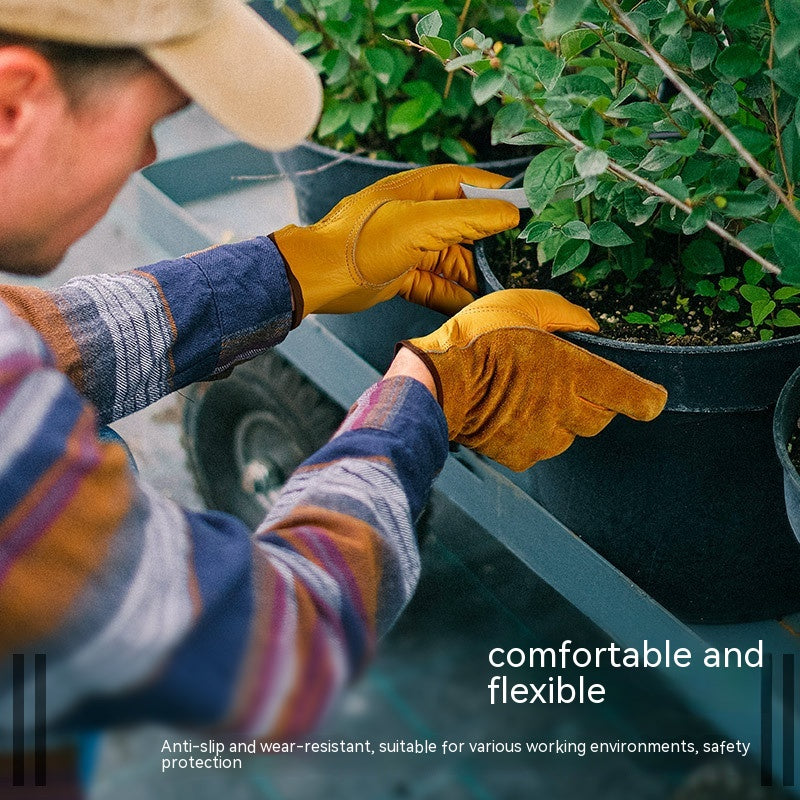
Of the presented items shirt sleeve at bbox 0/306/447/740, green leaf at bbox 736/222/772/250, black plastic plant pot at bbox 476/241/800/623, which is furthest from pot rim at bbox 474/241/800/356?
shirt sleeve at bbox 0/306/447/740

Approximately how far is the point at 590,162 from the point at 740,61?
17 centimetres

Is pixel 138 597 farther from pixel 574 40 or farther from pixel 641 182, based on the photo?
pixel 574 40

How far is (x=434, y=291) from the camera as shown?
1334 mm

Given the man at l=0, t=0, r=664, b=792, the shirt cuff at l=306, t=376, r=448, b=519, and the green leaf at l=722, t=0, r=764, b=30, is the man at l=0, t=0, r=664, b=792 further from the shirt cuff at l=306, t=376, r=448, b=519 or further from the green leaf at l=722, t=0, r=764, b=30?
the green leaf at l=722, t=0, r=764, b=30

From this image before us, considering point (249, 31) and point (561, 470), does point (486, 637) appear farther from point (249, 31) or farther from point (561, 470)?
point (249, 31)

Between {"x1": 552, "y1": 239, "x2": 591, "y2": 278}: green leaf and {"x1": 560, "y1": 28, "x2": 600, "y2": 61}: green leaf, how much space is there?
0.21 metres

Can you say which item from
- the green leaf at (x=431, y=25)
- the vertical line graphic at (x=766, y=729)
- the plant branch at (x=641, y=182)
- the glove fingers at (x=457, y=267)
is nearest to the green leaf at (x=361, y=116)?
the glove fingers at (x=457, y=267)

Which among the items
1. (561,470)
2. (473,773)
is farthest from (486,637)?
(561,470)

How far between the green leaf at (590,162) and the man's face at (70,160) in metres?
0.37

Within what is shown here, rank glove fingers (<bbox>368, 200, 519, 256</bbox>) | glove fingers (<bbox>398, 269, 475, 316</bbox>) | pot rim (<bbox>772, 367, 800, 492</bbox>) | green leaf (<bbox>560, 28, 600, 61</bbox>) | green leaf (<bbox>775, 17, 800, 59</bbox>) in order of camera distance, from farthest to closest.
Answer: glove fingers (<bbox>398, 269, 475, 316</bbox>) < glove fingers (<bbox>368, 200, 519, 256</bbox>) < green leaf (<bbox>560, 28, 600, 61</bbox>) < pot rim (<bbox>772, 367, 800, 492</bbox>) < green leaf (<bbox>775, 17, 800, 59</bbox>)

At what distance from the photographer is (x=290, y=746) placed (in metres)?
0.90

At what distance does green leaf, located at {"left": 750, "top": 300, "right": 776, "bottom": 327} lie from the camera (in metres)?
1.03

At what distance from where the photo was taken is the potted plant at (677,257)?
924mm

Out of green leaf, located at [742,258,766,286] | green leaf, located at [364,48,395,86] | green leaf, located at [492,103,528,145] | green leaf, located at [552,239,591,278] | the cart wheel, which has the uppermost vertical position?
green leaf, located at [492,103,528,145]
